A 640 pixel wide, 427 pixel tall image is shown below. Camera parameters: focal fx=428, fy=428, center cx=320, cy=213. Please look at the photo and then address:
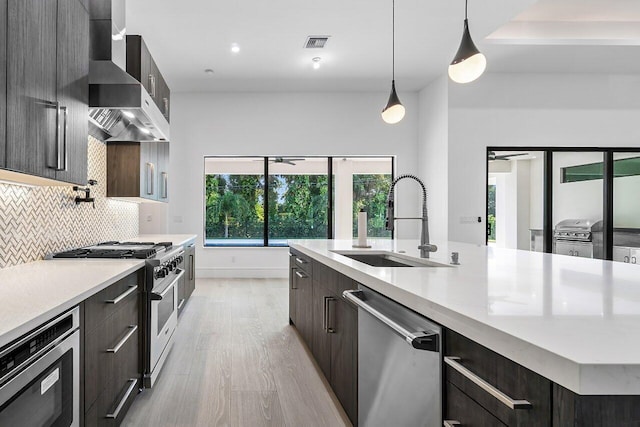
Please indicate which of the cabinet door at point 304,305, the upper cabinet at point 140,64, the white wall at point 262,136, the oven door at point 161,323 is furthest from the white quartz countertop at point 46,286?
the white wall at point 262,136

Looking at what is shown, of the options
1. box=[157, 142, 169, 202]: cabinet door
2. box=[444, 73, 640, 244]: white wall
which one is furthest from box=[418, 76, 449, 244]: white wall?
box=[157, 142, 169, 202]: cabinet door

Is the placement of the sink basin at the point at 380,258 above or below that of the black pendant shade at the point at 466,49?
below

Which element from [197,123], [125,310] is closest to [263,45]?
[197,123]

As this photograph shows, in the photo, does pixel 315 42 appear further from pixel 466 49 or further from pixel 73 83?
pixel 73 83

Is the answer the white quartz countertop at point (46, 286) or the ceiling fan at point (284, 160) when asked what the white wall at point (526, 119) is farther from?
the white quartz countertop at point (46, 286)

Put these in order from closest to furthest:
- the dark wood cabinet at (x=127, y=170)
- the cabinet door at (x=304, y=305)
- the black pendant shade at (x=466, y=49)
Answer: the black pendant shade at (x=466, y=49) → the cabinet door at (x=304, y=305) → the dark wood cabinet at (x=127, y=170)

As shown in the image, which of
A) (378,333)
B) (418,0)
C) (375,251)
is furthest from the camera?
(418,0)

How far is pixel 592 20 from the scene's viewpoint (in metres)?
4.97

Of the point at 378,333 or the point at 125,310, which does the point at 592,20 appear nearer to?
the point at 378,333

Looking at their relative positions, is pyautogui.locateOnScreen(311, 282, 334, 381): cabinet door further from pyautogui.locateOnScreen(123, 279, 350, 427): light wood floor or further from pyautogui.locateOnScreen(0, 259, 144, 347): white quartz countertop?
pyautogui.locateOnScreen(0, 259, 144, 347): white quartz countertop

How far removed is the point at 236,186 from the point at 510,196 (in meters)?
4.27

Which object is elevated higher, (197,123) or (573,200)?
(197,123)

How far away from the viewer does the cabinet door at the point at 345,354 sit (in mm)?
1920

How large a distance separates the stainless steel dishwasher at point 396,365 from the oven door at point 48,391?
1.01 metres
